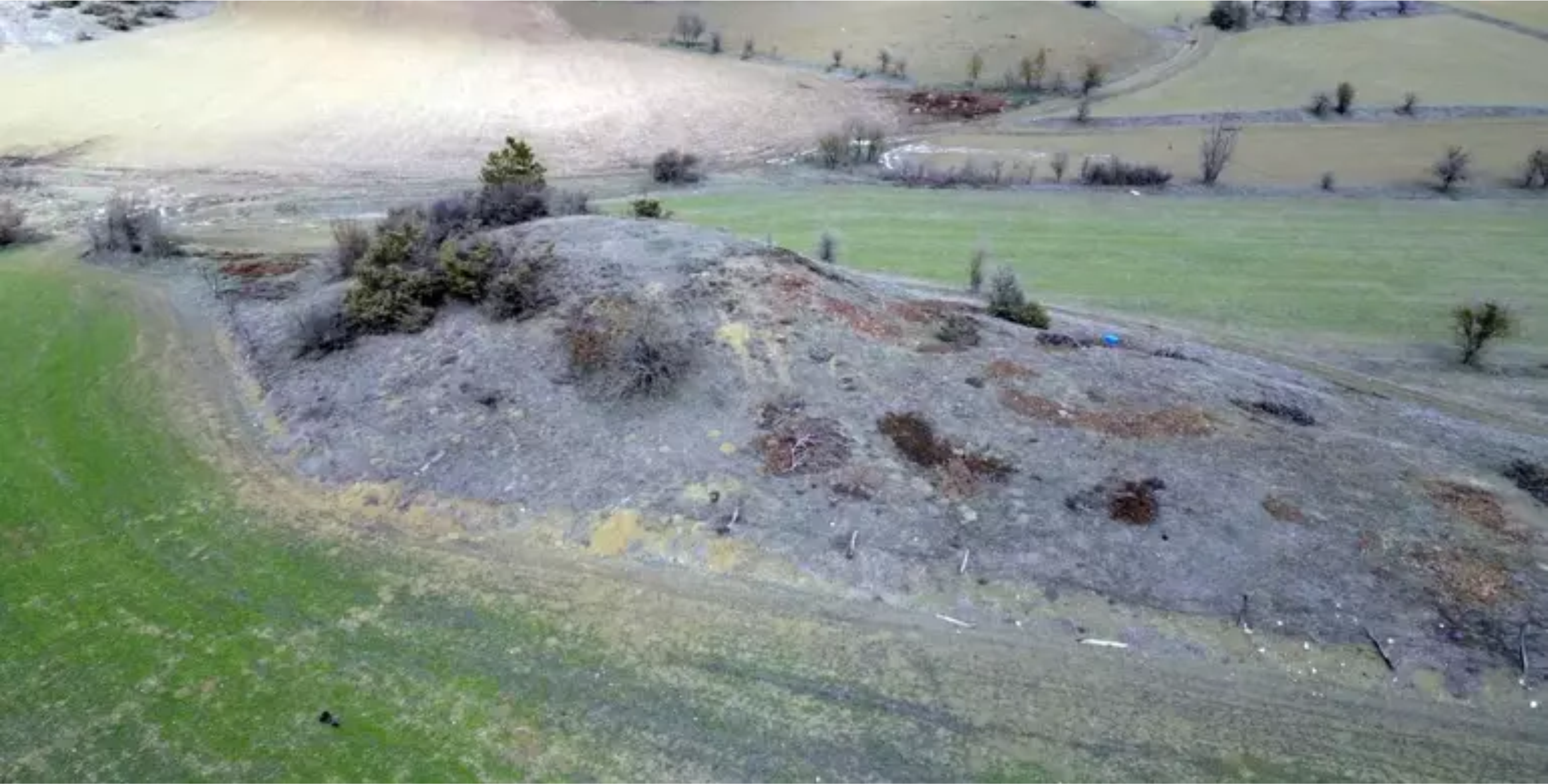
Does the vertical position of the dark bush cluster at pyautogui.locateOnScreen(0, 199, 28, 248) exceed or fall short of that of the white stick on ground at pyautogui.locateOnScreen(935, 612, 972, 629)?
it exceeds it

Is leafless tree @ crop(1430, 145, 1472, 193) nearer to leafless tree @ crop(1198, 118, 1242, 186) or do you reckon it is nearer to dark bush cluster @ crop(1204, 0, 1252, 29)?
leafless tree @ crop(1198, 118, 1242, 186)

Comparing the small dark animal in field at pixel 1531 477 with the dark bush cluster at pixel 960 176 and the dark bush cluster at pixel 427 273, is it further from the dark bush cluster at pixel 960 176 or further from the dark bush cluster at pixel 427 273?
the dark bush cluster at pixel 960 176

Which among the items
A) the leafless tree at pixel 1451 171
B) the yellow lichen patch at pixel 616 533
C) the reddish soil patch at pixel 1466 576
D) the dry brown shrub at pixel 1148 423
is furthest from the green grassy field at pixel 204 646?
the leafless tree at pixel 1451 171

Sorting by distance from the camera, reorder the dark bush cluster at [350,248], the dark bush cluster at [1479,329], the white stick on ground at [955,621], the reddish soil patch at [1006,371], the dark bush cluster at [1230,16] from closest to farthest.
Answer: the white stick on ground at [955,621], the reddish soil patch at [1006,371], the dark bush cluster at [1479,329], the dark bush cluster at [350,248], the dark bush cluster at [1230,16]

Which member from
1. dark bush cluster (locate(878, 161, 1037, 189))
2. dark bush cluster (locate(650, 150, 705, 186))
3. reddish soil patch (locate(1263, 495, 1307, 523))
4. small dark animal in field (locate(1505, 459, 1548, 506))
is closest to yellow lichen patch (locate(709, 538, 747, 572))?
reddish soil patch (locate(1263, 495, 1307, 523))

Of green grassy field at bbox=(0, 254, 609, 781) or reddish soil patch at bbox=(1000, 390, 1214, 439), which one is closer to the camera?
green grassy field at bbox=(0, 254, 609, 781)

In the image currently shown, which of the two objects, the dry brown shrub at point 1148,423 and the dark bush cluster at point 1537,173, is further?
the dark bush cluster at point 1537,173
